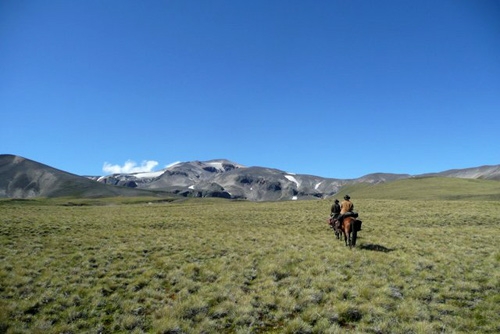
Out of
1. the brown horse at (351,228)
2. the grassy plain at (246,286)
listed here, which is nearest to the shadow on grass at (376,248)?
the grassy plain at (246,286)

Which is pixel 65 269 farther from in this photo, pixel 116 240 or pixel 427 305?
pixel 427 305

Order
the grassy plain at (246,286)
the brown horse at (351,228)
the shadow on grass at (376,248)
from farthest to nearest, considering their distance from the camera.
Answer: the brown horse at (351,228), the shadow on grass at (376,248), the grassy plain at (246,286)

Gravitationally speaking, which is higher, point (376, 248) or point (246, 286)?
point (376, 248)

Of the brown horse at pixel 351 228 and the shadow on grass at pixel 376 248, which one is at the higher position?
the brown horse at pixel 351 228

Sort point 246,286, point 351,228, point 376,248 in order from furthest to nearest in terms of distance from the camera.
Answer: point 376,248 → point 351,228 → point 246,286

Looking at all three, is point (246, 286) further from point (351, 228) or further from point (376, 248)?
point (376, 248)

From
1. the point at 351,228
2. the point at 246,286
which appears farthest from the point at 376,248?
the point at 246,286

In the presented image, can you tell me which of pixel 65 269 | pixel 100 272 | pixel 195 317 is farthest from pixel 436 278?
pixel 65 269

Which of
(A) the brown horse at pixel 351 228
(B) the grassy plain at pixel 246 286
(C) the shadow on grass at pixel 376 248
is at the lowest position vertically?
(B) the grassy plain at pixel 246 286

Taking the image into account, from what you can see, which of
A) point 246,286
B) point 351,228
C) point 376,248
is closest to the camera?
point 246,286

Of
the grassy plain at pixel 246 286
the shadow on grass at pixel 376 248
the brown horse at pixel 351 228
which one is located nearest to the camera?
the grassy plain at pixel 246 286

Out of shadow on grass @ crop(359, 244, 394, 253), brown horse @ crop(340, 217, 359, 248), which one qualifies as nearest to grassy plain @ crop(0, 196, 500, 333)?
shadow on grass @ crop(359, 244, 394, 253)

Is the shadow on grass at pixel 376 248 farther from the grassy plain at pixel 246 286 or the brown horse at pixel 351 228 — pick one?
the brown horse at pixel 351 228

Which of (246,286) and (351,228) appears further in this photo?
(351,228)
